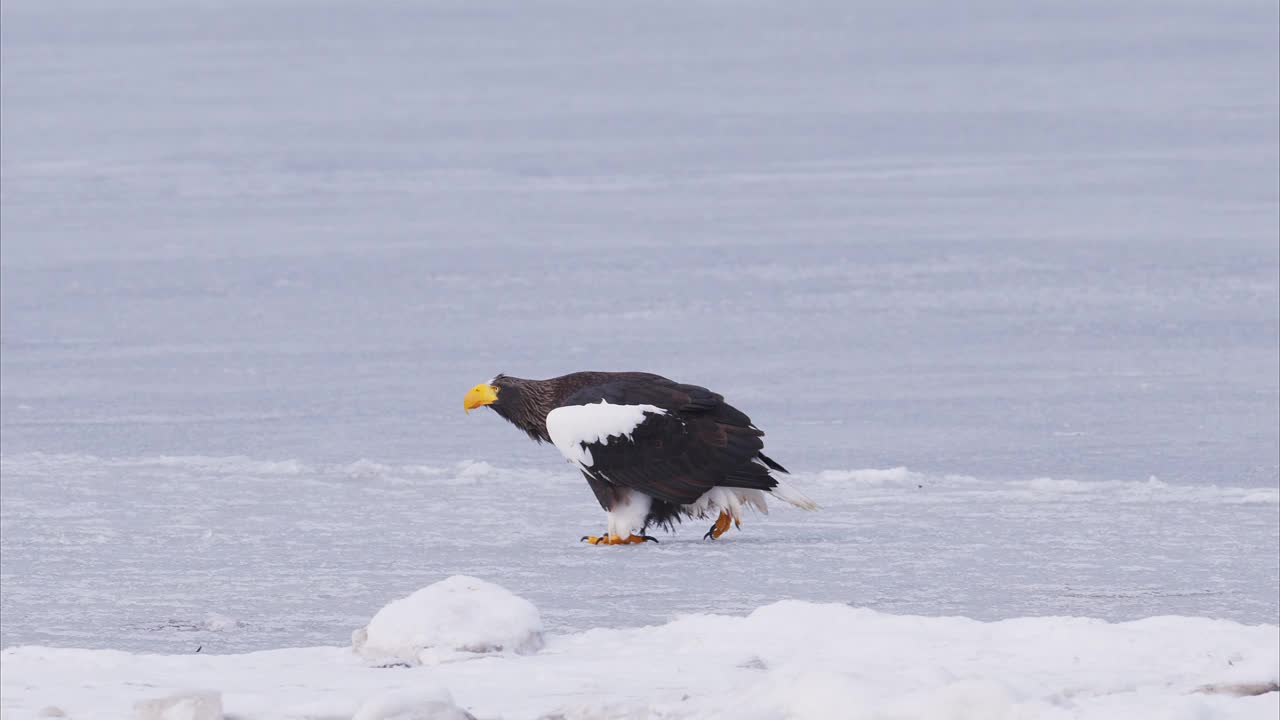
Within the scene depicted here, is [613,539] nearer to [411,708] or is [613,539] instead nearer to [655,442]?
[655,442]

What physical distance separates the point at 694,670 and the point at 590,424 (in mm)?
1492

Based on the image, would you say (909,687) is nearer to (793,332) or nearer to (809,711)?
(809,711)

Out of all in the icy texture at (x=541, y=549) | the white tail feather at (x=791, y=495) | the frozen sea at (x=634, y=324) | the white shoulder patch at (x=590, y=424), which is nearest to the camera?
the icy texture at (x=541, y=549)

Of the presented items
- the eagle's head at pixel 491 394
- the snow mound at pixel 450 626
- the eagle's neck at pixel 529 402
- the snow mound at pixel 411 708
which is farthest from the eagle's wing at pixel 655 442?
the snow mound at pixel 411 708

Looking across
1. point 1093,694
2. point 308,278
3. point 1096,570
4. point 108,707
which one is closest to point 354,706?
point 108,707

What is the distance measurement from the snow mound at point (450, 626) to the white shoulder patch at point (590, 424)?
121 centimetres

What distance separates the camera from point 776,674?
323 cm

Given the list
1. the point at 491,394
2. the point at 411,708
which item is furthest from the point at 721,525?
the point at 411,708

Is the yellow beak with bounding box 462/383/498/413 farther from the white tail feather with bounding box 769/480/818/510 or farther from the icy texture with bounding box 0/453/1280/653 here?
the white tail feather with bounding box 769/480/818/510

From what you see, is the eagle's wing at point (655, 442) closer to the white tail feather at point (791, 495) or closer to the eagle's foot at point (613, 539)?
the white tail feather at point (791, 495)

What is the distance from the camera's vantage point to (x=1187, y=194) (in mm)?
11555

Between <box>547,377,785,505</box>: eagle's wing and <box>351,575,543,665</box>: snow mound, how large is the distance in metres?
1.23

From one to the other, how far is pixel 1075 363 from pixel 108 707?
5.05 meters

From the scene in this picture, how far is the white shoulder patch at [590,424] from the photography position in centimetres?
488
